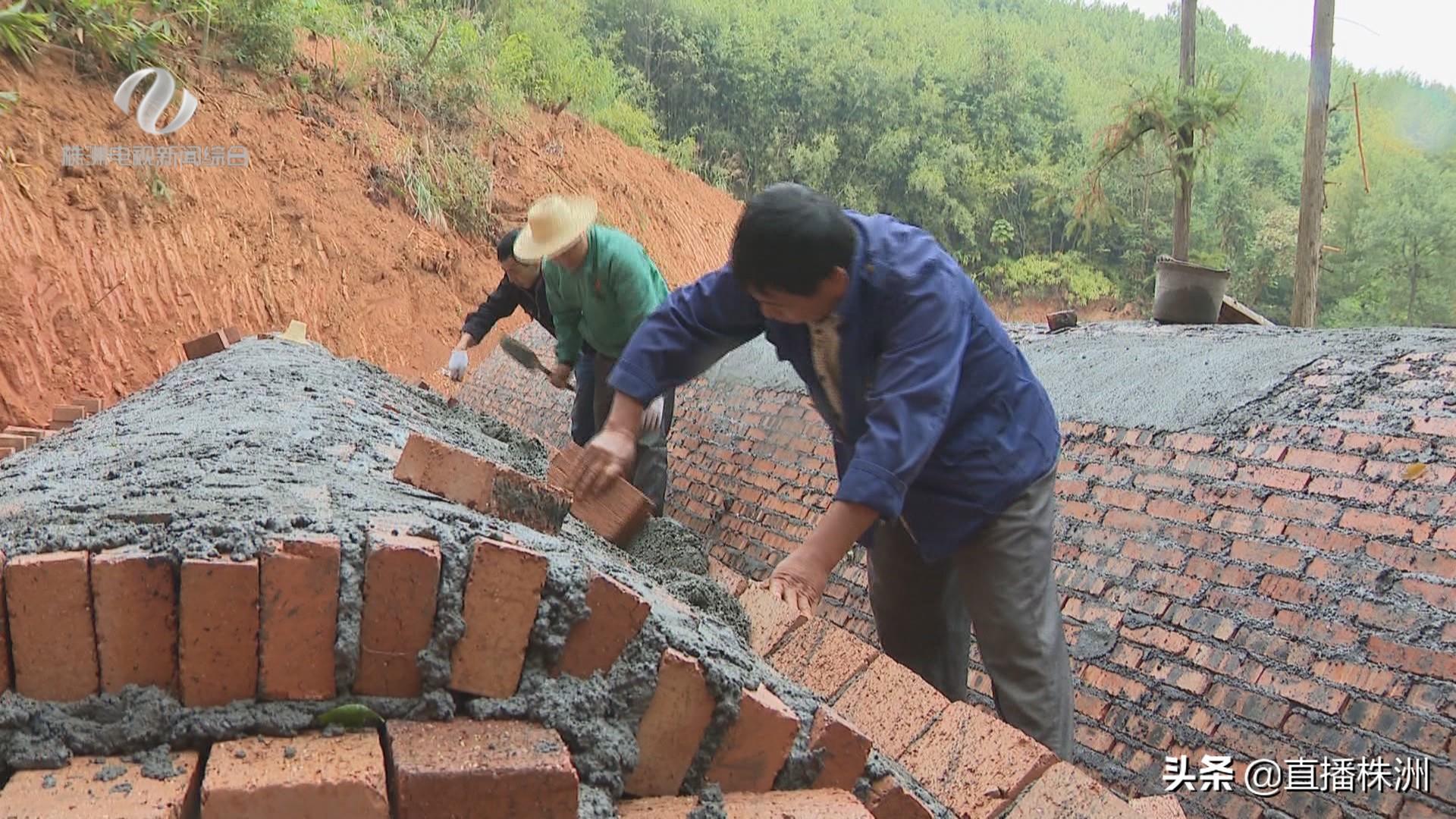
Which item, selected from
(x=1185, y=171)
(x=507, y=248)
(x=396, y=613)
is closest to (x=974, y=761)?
(x=396, y=613)

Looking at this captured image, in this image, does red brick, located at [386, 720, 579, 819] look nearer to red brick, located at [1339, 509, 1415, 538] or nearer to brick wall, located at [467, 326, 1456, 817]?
brick wall, located at [467, 326, 1456, 817]

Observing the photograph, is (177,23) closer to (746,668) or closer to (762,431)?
(762,431)

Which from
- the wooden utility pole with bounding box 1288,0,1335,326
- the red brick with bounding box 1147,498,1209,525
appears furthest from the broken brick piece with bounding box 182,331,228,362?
the wooden utility pole with bounding box 1288,0,1335,326

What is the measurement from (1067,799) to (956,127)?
19.1 meters

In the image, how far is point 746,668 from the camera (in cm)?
164

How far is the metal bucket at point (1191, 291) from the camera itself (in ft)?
20.7

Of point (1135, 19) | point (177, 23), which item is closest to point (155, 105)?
point (177, 23)

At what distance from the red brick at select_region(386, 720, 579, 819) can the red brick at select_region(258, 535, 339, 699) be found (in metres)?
0.14

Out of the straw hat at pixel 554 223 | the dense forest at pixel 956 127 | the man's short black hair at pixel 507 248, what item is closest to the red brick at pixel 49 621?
the straw hat at pixel 554 223

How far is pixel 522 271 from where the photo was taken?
6.08 meters

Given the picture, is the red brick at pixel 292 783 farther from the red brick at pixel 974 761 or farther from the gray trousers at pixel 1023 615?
the gray trousers at pixel 1023 615

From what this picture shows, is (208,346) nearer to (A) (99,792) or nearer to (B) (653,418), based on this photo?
(B) (653,418)

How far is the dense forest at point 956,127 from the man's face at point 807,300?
41.1 feet

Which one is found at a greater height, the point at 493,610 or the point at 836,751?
the point at 493,610
